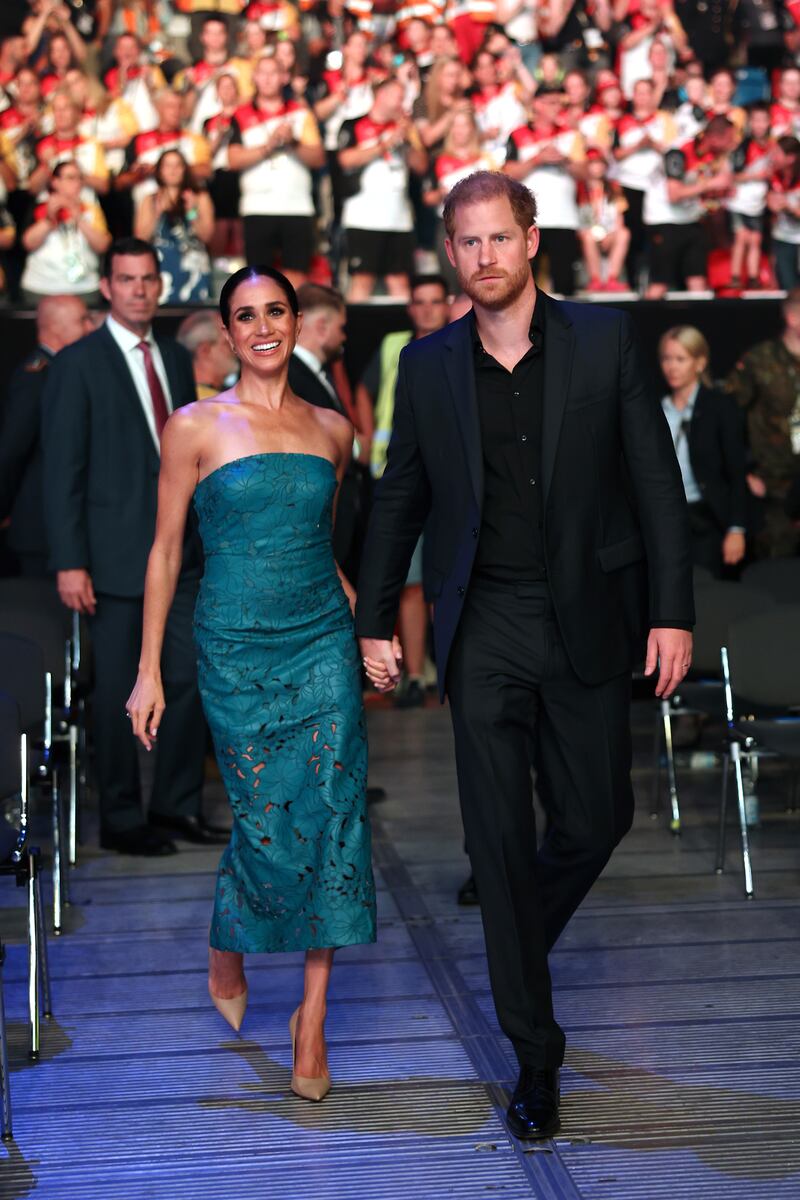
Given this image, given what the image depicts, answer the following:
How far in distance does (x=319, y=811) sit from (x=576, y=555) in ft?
2.67

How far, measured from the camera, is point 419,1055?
144 inches

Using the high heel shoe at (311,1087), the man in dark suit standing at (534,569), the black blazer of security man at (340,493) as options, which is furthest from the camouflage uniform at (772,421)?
the high heel shoe at (311,1087)

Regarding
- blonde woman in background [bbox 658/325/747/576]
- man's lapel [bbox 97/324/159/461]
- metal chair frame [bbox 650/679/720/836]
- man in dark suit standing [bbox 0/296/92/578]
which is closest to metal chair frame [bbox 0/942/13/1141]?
man's lapel [bbox 97/324/159/461]

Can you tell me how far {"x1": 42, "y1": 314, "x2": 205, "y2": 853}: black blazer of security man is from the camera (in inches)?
217

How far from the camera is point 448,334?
132 inches

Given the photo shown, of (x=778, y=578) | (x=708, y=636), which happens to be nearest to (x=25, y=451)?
(x=708, y=636)

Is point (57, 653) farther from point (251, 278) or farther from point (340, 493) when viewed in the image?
point (251, 278)

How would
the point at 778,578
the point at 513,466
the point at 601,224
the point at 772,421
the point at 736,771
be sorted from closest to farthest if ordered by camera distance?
the point at 513,466 → the point at 736,771 → the point at 778,578 → the point at 772,421 → the point at 601,224

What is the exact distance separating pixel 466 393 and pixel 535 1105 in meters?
1.40

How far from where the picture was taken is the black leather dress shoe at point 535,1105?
316 centimetres

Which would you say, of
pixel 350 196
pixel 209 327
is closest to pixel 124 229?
pixel 350 196

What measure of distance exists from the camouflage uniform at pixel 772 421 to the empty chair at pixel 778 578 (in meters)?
1.07

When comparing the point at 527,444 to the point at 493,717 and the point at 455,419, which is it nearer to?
the point at 455,419

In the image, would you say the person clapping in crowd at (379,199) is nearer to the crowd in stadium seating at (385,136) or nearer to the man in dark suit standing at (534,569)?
the crowd in stadium seating at (385,136)
